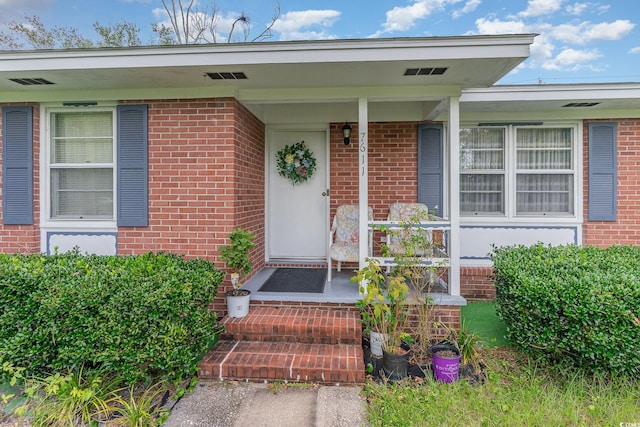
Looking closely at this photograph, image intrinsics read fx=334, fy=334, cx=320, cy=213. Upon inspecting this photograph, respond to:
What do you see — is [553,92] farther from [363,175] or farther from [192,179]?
[192,179]

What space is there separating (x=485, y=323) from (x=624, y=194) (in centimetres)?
294

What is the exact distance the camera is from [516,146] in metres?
4.86

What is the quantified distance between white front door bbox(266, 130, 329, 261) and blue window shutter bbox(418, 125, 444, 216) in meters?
1.42

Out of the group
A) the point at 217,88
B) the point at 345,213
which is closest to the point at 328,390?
the point at 345,213

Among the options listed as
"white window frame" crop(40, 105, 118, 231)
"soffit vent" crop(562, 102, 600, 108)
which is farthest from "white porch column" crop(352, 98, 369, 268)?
"white window frame" crop(40, 105, 118, 231)

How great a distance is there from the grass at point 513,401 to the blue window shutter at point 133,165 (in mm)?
3131

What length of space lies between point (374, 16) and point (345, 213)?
8.79 metres

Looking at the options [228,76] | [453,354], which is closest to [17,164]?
[228,76]

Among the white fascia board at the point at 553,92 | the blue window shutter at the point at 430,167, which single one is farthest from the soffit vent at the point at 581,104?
the blue window shutter at the point at 430,167

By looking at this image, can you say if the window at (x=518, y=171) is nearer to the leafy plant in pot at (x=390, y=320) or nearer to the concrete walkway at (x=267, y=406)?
the leafy plant in pot at (x=390, y=320)

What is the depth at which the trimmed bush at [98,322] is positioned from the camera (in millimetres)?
2436

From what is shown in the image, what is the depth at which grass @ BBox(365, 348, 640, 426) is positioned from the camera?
2.26 meters

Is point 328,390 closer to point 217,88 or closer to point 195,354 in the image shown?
point 195,354

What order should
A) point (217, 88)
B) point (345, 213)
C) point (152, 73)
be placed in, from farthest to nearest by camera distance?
point (345, 213) → point (217, 88) → point (152, 73)
